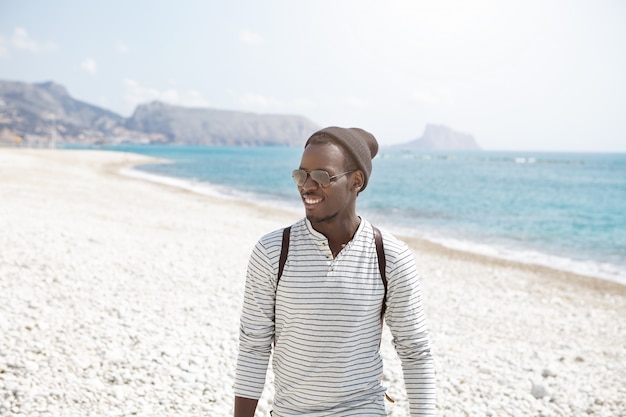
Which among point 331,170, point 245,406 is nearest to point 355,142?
point 331,170

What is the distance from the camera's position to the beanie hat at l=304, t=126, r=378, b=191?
7.55ft

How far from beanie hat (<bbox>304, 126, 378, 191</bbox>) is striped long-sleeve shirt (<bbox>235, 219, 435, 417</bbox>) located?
0.94 ft

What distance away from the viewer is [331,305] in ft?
7.61

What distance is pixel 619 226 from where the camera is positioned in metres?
31.1

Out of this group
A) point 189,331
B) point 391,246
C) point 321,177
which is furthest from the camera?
point 189,331

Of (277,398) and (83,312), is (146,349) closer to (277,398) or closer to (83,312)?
(83,312)

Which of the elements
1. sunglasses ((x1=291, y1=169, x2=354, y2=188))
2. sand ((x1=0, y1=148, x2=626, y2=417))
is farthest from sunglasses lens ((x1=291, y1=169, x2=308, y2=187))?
sand ((x1=0, y1=148, x2=626, y2=417))

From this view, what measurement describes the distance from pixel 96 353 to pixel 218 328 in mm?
1800

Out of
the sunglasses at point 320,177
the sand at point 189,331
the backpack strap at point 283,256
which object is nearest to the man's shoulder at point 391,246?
the sunglasses at point 320,177

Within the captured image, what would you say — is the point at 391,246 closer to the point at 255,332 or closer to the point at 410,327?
the point at 410,327

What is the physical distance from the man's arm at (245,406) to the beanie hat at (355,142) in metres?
1.09

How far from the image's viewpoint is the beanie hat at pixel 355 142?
7.55 feet

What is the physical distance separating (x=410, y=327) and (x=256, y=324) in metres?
0.69

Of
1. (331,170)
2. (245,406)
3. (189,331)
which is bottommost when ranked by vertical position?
(189,331)
